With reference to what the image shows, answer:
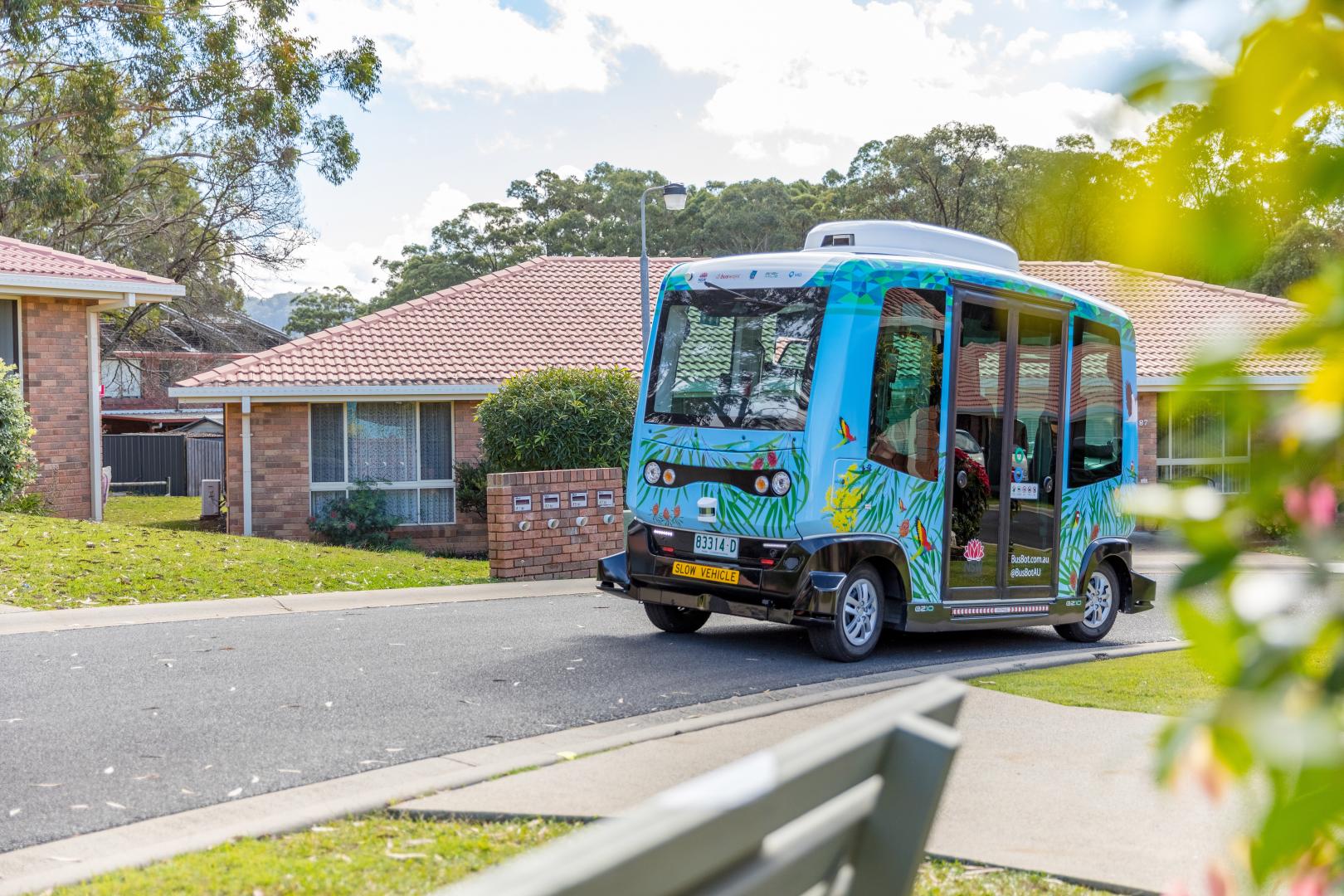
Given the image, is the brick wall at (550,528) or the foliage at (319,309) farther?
the foliage at (319,309)

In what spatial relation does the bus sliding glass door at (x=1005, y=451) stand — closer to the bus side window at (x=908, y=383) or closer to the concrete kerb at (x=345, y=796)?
the bus side window at (x=908, y=383)

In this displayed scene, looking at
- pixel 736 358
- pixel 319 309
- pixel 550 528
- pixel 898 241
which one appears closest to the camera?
pixel 736 358

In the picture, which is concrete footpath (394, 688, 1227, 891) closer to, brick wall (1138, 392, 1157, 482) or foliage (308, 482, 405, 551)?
foliage (308, 482, 405, 551)

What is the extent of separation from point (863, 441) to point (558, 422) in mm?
8596

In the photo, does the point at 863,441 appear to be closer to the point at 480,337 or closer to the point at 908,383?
the point at 908,383

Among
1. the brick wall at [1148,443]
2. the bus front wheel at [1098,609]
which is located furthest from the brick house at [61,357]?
the brick wall at [1148,443]

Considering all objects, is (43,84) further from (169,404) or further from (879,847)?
(879,847)

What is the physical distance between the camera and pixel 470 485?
830 inches

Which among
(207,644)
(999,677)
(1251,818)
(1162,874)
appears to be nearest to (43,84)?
(207,644)

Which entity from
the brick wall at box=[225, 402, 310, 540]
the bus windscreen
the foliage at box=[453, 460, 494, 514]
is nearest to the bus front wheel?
the bus windscreen

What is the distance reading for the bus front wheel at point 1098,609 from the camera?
453 inches

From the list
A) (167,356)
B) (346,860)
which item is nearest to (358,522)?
(346,860)

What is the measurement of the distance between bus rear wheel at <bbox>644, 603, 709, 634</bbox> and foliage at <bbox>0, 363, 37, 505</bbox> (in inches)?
437

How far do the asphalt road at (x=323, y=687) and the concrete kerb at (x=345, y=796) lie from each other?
0.15m
